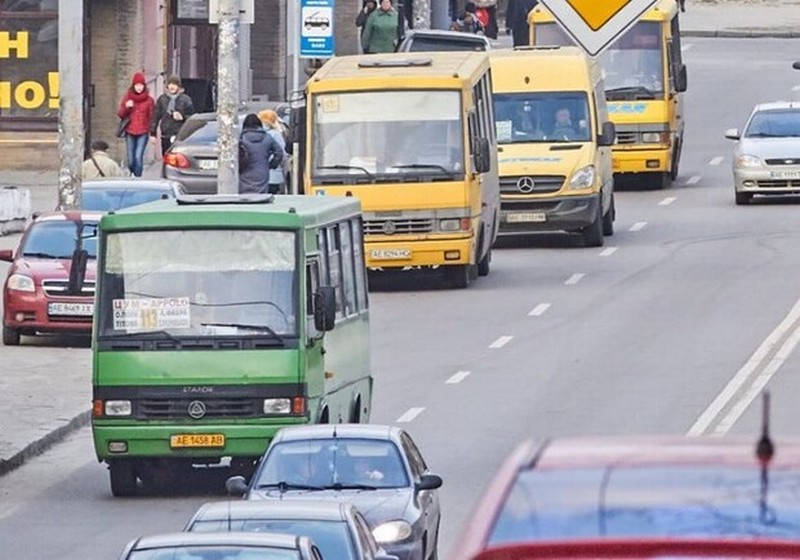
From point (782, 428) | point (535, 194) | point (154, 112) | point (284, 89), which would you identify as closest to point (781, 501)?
point (782, 428)

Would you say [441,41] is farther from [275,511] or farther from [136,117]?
[275,511]

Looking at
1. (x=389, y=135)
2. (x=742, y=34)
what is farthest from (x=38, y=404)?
(x=742, y=34)

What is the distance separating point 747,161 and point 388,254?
35.3 ft

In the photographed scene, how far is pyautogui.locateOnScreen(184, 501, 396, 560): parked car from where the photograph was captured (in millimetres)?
12719

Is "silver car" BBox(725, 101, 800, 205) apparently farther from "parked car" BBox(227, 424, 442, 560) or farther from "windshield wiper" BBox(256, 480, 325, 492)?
"windshield wiper" BBox(256, 480, 325, 492)

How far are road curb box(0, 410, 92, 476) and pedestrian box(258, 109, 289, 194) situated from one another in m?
11.9

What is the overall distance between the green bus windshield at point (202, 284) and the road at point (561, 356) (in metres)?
1.40

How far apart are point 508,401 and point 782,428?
3.09 meters

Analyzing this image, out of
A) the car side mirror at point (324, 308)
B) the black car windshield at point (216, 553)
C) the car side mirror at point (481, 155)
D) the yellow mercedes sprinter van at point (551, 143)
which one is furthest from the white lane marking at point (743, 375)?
the black car windshield at point (216, 553)

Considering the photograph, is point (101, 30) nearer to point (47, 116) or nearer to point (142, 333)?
point (47, 116)

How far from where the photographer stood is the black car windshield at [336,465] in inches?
621

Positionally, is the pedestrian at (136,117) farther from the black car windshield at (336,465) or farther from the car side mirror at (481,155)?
the black car windshield at (336,465)

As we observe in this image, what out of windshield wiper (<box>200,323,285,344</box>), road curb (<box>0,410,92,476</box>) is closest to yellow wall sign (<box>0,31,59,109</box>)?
road curb (<box>0,410,92,476</box>)

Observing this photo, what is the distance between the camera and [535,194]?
35.8m
